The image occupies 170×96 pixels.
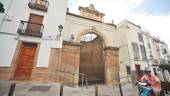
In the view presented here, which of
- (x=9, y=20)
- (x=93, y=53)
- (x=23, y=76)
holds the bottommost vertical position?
(x=23, y=76)

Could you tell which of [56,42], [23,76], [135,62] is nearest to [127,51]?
[135,62]

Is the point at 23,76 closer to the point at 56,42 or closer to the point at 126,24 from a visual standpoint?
the point at 56,42

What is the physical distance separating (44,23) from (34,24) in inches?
30.4

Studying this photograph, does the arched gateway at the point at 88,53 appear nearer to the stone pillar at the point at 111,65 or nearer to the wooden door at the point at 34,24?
the stone pillar at the point at 111,65

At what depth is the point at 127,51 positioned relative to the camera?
1352 centimetres

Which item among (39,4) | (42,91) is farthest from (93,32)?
(42,91)

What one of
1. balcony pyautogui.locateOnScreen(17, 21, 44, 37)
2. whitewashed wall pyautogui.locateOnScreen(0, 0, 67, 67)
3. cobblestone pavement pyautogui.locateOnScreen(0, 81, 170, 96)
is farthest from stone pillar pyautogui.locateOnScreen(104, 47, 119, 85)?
balcony pyautogui.locateOnScreen(17, 21, 44, 37)

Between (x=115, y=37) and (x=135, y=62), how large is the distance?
424 cm

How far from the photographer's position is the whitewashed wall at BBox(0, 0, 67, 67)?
7.66m

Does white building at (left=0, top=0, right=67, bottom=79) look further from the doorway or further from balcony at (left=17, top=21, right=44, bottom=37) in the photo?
the doorway

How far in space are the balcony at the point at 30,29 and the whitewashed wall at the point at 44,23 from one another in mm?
264

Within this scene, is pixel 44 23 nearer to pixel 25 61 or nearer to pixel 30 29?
pixel 30 29

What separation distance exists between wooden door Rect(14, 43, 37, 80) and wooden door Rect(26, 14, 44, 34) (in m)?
1.14

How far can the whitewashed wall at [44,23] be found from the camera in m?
7.66
